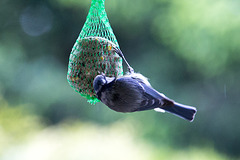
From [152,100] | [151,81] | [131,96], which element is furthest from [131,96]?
[151,81]

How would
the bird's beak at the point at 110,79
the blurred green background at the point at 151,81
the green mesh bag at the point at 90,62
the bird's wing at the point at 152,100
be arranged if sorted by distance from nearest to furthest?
the bird's wing at the point at 152,100
the bird's beak at the point at 110,79
the green mesh bag at the point at 90,62
the blurred green background at the point at 151,81

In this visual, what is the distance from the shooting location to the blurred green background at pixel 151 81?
13.1 ft

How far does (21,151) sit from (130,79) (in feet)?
8.58

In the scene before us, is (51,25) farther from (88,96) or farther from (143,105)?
(143,105)

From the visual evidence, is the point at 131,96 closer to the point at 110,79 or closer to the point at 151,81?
the point at 110,79

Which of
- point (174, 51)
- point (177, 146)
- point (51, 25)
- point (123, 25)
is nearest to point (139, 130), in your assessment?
point (177, 146)

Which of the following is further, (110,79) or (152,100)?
(110,79)

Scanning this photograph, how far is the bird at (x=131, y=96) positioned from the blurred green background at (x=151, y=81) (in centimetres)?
207

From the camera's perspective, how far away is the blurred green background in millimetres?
3980

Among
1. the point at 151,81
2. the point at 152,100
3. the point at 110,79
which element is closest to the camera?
the point at 152,100

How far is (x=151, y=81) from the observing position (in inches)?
164

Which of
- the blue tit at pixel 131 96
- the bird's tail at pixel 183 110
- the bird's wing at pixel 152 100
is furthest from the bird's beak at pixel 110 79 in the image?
the bird's tail at pixel 183 110

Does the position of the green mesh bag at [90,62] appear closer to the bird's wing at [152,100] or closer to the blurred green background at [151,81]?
the bird's wing at [152,100]

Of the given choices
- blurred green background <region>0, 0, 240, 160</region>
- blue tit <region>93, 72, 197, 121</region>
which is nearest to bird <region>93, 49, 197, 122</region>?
blue tit <region>93, 72, 197, 121</region>
